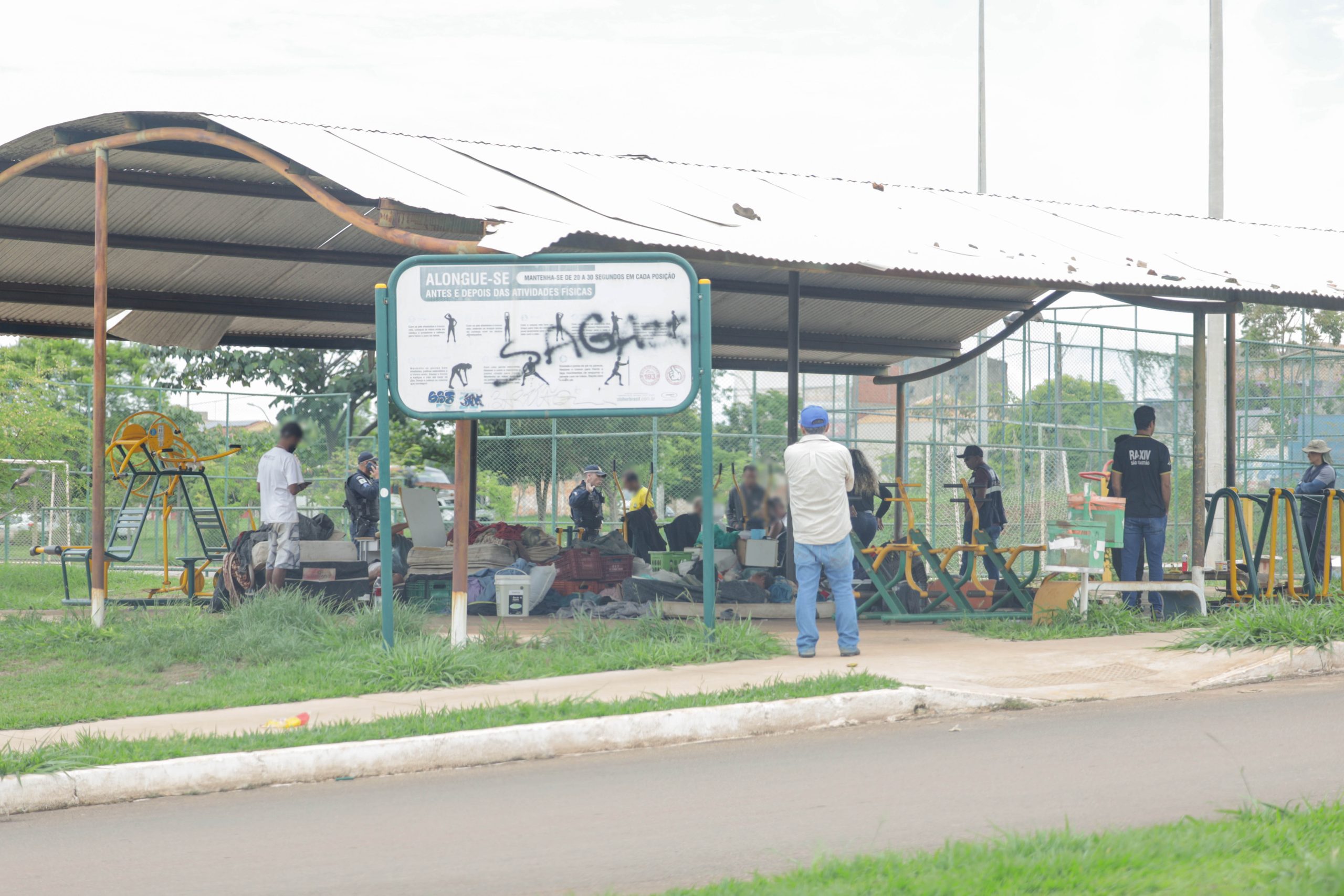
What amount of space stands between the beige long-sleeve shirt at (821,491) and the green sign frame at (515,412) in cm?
64

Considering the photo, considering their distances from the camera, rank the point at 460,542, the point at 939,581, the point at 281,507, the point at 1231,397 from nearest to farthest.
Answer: the point at 460,542 < the point at 281,507 < the point at 939,581 < the point at 1231,397

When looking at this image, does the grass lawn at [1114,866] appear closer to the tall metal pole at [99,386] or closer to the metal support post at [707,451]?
the metal support post at [707,451]

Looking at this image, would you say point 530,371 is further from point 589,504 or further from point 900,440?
point 900,440

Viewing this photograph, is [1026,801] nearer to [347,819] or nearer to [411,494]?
[347,819]

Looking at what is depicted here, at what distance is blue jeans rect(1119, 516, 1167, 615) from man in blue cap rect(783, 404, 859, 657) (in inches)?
158

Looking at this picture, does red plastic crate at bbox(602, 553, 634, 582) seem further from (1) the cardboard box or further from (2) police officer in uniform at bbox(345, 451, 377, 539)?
(2) police officer in uniform at bbox(345, 451, 377, 539)

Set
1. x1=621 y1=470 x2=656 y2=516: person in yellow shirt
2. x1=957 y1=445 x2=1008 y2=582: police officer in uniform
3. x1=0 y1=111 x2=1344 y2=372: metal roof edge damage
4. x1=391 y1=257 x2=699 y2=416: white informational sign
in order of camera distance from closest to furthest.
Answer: x1=391 y1=257 x2=699 y2=416: white informational sign < x1=0 y1=111 x2=1344 y2=372: metal roof edge damage < x1=957 y1=445 x2=1008 y2=582: police officer in uniform < x1=621 y1=470 x2=656 y2=516: person in yellow shirt

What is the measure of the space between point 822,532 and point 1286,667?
10.8ft

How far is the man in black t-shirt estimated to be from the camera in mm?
12477

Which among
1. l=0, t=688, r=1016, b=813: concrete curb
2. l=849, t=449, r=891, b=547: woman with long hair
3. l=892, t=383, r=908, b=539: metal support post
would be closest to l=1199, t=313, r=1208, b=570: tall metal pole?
l=849, t=449, r=891, b=547: woman with long hair

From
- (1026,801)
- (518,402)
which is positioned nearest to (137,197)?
(518,402)

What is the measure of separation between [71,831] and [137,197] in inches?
322

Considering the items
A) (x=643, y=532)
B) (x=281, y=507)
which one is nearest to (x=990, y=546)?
(x=643, y=532)

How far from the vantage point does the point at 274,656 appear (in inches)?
388
